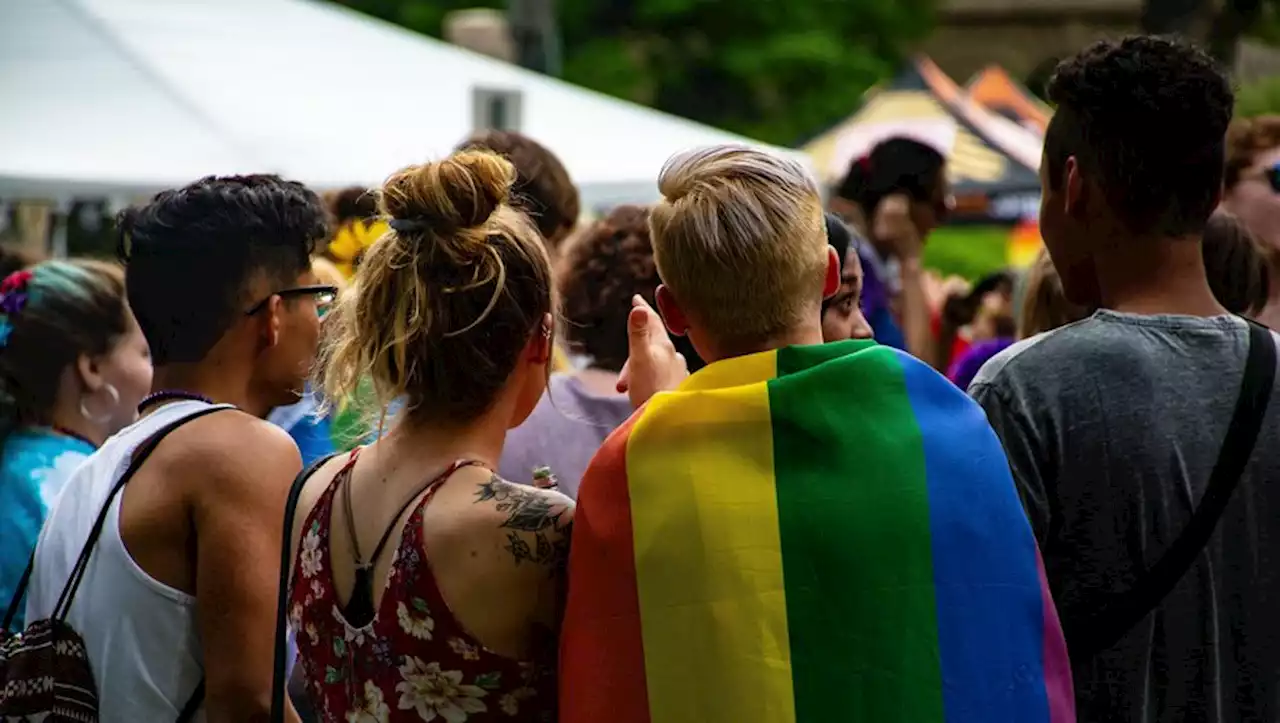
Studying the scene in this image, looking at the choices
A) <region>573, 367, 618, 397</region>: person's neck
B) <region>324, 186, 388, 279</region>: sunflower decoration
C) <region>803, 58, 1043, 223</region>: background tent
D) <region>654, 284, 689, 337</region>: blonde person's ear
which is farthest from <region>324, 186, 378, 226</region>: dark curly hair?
<region>803, 58, 1043, 223</region>: background tent

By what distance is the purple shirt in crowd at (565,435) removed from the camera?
3627 millimetres

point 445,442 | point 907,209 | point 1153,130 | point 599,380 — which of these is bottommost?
point 907,209

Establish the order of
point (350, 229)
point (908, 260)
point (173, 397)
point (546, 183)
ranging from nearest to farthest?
1. point (173, 397)
2. point (546, 183)
3. point (350, 229)
4. point (908, 260)

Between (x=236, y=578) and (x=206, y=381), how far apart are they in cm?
39

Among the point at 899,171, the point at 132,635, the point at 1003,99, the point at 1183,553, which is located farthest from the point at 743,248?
the point at 1003,99

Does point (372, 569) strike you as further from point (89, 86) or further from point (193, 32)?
point (193, 32)

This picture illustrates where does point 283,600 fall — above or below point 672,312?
below

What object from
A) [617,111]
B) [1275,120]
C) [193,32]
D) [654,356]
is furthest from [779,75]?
[654,356]

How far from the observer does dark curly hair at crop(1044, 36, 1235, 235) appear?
2.79 metres

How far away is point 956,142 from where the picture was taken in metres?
14.9

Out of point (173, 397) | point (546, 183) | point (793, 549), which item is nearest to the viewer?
point (793, 549)

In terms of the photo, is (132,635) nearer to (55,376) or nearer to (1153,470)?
(55,376)

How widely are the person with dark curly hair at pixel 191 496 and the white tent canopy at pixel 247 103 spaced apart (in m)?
4.22

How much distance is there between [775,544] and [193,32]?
22.2ft
